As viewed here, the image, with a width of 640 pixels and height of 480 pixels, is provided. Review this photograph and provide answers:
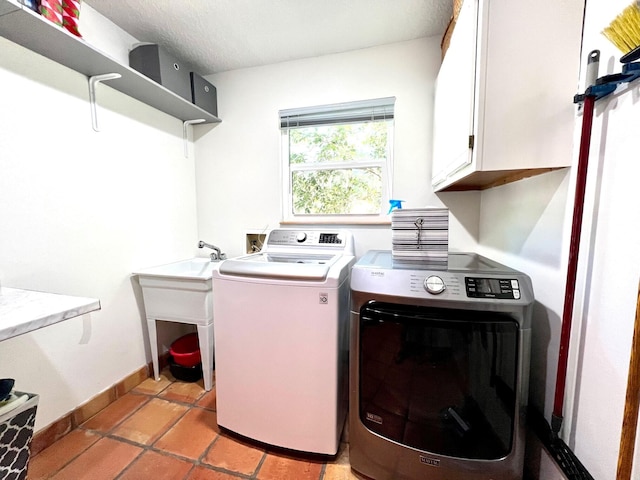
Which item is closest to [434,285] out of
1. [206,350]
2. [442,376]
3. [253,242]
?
[442,376]

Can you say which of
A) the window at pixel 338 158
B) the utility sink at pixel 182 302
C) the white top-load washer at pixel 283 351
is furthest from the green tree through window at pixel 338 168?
the utility sink at pixel 182 302

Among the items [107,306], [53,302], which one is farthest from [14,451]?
[107,306]

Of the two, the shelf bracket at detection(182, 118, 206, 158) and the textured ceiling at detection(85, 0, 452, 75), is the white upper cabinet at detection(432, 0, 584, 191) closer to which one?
the textured ceiling at detection(85, 0, 452, 75)

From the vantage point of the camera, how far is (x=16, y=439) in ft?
3.18

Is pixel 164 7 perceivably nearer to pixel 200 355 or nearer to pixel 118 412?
pixel 200 355

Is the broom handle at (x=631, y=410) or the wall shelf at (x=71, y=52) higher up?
the wall shelf at (x=71, y=52)

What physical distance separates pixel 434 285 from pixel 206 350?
59.6 inches

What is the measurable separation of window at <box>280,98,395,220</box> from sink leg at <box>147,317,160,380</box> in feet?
4.09

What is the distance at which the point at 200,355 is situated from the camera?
1.88m

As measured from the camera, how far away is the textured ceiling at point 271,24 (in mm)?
1521

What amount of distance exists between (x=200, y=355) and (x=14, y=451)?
953 mm

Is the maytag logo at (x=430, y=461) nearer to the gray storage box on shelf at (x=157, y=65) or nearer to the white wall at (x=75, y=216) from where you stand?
the white wall at (x=75, y=216)

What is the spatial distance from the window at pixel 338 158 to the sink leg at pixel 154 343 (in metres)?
1.25

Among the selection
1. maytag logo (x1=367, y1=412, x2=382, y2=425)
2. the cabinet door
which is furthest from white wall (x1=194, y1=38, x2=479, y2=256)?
maytag logo (x1=367, y1=412, x2=382, y2=425)
